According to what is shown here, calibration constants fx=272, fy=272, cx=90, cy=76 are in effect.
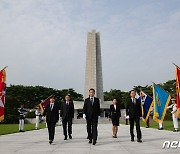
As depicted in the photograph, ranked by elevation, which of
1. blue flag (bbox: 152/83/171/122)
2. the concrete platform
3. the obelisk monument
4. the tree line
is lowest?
the concrete platform

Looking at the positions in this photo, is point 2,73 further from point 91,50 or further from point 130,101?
point 91,50

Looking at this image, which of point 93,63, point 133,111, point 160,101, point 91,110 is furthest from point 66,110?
point 93,63

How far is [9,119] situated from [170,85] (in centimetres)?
3497

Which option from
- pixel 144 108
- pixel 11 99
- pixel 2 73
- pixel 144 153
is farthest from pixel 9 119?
pixel 144 153

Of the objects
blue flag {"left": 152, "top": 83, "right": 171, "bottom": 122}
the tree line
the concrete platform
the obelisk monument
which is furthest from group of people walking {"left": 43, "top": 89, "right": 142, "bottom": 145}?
the tree line

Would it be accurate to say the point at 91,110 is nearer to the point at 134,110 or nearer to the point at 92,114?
the point at 92,114

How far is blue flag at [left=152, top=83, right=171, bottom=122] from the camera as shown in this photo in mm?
15828

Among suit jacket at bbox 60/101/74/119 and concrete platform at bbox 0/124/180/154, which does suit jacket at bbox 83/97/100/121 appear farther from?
suit jacket at bbox 60/101/74/119

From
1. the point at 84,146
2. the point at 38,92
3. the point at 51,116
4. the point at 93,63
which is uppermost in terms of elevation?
the point at 93,63

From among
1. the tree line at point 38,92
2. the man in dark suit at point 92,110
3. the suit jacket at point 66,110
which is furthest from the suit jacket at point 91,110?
the tree line at point 38,92

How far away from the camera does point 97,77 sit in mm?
48312

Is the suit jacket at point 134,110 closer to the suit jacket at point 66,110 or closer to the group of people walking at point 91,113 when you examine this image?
the group of people walking at point 91,113

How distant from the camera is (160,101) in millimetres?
15906

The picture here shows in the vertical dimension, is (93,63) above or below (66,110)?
above
